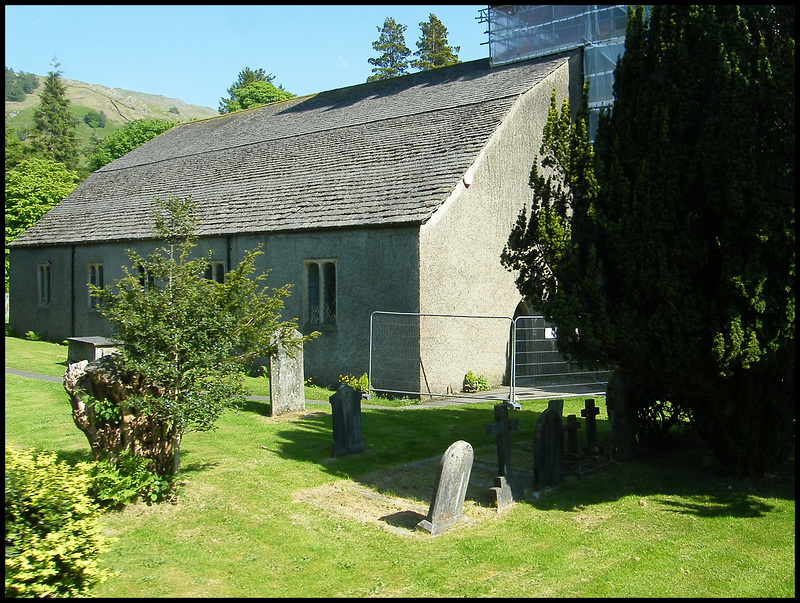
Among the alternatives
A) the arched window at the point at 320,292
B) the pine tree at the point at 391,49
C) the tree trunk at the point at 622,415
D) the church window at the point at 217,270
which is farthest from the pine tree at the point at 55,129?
the tree trunk at the point at 622,415

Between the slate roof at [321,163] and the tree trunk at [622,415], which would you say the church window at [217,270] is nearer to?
the slate roof at [321,163]

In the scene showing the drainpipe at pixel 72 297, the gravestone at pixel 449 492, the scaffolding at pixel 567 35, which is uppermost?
the scaffolding at pixel 567 35

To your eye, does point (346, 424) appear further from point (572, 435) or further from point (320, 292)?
point (320, 292)

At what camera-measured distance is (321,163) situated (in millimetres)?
20938

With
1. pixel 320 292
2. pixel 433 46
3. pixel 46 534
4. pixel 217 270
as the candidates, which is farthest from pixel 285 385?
pixel 433 46

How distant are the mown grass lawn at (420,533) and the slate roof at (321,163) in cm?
724

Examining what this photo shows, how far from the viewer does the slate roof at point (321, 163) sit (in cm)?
1705

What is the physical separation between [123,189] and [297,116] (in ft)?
26.6

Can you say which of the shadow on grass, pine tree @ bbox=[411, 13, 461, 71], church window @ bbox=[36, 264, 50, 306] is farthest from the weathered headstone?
pine tree @ bbox=[411, 13, 461, 71]

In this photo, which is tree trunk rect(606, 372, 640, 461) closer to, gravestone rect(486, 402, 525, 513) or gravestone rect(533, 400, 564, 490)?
gravestone rect(533, 400, 564, 490)

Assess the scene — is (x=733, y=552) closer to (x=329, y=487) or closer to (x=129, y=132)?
(x=329, y=487)

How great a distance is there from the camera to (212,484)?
874cm

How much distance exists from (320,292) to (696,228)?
10.9 m

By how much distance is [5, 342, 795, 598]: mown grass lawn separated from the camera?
6020 mm
